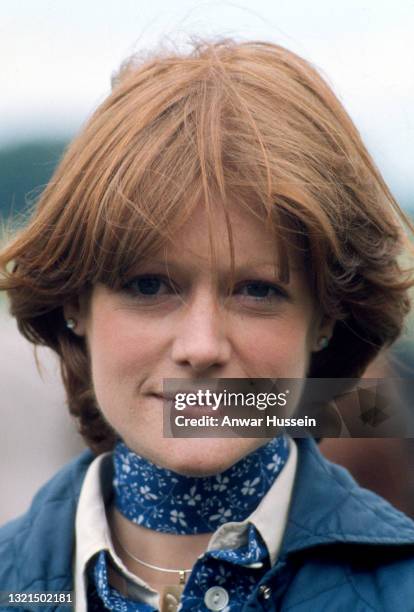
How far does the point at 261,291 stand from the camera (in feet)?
3.70

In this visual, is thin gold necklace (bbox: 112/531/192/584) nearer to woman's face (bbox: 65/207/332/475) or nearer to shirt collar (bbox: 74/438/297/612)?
shirt collar (bbox: 74/438/297/612)

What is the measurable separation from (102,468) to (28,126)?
18.8 inches

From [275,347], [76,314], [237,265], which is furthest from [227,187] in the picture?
[76,314]

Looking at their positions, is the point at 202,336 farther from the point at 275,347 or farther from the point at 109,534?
the point at 109,534

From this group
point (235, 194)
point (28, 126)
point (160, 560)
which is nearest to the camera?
point (235, 194)

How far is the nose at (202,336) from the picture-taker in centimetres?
108

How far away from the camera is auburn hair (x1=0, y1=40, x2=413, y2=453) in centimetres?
109

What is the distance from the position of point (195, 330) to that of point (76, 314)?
9.4 inches

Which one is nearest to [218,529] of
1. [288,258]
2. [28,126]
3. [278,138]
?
[288,258]

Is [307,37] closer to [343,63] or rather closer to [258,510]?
[343,63]

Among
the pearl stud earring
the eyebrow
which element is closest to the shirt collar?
the pearl stud earring

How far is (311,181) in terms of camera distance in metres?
1.12

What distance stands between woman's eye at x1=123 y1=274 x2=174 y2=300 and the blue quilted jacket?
30cm

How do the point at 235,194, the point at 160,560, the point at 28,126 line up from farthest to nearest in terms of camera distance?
the point at 28,126 < the point at 160,560 < the point at 235,194
